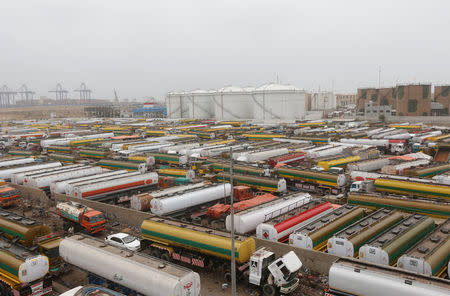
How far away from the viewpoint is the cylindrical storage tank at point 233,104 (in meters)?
104

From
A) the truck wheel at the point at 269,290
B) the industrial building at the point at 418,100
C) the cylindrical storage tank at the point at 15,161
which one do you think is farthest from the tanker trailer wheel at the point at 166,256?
the industrial building at the point at 418,100

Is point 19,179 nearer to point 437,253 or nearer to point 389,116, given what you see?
point 437,253

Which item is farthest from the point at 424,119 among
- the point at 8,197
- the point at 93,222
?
the point at 8,197

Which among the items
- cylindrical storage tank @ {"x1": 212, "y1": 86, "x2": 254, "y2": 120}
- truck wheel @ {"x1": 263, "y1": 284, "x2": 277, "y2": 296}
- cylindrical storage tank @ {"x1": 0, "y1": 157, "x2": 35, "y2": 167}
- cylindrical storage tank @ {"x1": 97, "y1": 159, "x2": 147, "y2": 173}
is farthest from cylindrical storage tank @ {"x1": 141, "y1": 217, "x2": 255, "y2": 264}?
cylindrical storage tank @ {"x1": 212, "y1": 86, "x2": 254, "y2": 120}

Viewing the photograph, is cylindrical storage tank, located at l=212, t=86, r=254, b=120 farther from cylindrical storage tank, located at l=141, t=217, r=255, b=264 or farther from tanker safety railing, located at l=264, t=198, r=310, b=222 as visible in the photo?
cylindrical storage tank, located at l=141, t=217, r=255, b=264

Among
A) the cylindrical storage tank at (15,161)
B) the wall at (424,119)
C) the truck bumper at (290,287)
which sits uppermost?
the wall at (424,119)

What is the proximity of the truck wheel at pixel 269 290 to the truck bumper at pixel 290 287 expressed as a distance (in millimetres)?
305

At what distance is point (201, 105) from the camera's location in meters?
112

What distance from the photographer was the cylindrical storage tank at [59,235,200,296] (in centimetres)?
1120

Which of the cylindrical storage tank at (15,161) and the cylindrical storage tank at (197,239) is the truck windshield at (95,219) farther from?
the cylindrical storage tank at (15,161)

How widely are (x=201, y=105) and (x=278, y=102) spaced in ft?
95.6

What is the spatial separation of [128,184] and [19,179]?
1193 cm

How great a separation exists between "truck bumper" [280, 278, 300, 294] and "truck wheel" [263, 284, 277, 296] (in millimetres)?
305

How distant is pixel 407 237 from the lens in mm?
15141
